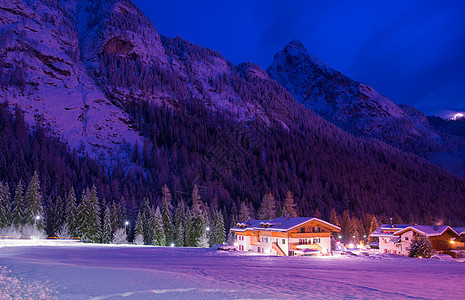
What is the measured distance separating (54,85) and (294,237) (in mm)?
149759

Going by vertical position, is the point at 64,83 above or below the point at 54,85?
above

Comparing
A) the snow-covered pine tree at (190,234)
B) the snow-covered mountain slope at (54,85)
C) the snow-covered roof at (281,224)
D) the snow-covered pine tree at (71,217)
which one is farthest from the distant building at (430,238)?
the snow-covered mountain slope at (54,85)

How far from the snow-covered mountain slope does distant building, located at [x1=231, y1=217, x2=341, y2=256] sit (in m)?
97.6

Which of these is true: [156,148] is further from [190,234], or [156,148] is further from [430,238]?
[430,238]

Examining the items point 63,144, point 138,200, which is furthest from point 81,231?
point 63,144

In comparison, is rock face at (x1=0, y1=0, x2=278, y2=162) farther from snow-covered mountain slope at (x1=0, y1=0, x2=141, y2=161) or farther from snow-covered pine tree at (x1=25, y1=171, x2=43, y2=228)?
snow-covered pine tree at (x1=25, y1=171, x2=43, y2=228)

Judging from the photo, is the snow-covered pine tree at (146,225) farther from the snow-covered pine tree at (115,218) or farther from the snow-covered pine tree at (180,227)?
the snow-covered pine tree at (180,227)

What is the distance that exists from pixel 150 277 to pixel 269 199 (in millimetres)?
74677

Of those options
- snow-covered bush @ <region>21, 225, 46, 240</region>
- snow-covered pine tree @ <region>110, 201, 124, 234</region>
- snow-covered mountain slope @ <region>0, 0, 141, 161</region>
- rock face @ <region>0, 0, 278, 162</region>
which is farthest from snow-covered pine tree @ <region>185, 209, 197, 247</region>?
rock face @ <region>0, 0, 278, 162</region>

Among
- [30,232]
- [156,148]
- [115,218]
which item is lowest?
[30,232]

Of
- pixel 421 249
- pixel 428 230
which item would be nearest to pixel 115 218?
pixel 421 249

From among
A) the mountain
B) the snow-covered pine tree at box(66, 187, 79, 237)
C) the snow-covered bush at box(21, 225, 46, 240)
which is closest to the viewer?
the snow-covered bush at box(21, 225, 46, 240)

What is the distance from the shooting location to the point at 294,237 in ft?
174

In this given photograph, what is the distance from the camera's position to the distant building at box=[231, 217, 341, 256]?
52.8 meters
